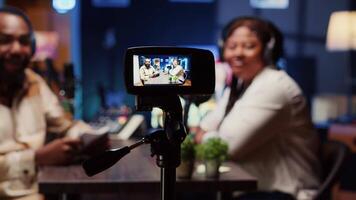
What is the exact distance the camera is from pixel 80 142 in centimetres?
221

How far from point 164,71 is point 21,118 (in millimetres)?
1442

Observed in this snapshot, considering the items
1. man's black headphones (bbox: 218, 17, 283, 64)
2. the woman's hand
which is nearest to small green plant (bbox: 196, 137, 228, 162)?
the woman's hand

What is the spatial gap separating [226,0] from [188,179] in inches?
201

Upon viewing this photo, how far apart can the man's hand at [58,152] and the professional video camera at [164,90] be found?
119 centimetres

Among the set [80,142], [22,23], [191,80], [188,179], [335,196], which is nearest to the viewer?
[191,80]

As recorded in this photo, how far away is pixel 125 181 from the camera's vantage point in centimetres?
192

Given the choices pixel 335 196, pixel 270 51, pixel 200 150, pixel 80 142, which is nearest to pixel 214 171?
pixel 200 150

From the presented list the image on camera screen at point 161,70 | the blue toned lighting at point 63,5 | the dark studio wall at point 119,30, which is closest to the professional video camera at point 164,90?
the image on camera screen at point 161,70

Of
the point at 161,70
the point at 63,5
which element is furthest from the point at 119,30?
the point at 161,70

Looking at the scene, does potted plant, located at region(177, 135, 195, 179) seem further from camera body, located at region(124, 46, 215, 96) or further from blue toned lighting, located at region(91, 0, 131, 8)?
blue toned lighting, located at region(91, 0, 131, 8)

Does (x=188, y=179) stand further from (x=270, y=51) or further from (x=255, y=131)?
(x=270, y=51)

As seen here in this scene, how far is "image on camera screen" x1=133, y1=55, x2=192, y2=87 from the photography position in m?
1.04

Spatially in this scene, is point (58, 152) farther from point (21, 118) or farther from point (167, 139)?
point (167, 139)

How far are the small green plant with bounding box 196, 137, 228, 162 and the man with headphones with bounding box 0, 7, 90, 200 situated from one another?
498 millimetres
